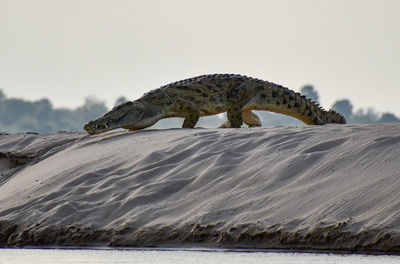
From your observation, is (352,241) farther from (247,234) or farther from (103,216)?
(103,216)

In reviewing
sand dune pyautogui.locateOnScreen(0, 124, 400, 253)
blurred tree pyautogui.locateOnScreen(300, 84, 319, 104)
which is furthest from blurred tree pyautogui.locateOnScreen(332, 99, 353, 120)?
sand dune pyautogui.locateOnScreen(0, 124, 400, 253)

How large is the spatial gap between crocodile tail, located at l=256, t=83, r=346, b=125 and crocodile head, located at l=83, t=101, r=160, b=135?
2.15 meters

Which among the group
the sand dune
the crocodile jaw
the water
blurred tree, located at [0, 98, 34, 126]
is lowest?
the water

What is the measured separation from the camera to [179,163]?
10070 millimetres

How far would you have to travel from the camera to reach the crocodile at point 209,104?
43.8 ft

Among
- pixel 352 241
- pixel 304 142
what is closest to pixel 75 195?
pixel 304 142

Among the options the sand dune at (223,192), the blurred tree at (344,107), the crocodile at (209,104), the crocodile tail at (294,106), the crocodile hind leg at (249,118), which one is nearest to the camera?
the sand dune at (223,192)

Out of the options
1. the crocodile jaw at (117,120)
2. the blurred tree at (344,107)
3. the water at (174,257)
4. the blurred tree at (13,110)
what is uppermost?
the blurred tree at (13,110)

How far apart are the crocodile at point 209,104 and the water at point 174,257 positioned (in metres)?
5.12

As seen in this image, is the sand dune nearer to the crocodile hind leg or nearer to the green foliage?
the crocodile hind leg

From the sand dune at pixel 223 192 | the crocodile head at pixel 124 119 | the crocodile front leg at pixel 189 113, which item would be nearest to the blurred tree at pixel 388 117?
the crocodile front leg at pixel 189 113

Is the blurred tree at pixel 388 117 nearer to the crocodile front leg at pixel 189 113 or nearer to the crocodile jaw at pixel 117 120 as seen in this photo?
the crocodile front leg at pixel 189 113

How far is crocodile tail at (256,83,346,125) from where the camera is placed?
14.7m

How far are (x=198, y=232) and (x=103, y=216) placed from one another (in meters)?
1.28
